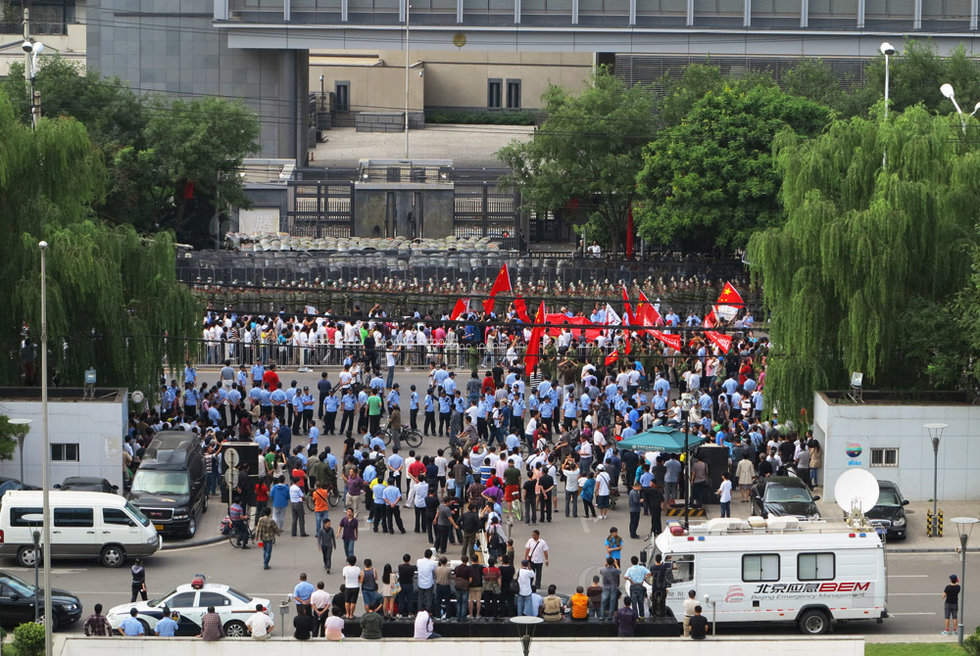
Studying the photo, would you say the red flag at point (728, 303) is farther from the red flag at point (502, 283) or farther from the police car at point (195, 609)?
the police car at point (195, 609)

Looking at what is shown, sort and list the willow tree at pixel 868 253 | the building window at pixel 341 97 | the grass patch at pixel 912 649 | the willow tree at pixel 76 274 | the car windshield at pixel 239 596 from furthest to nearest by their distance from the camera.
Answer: the building window at pixel 341 97, the willow tree at pixel 76 274, the willow tree at pixel 868 253, the car windshield at pixel 239 596, the grass patch at pixel 912 649

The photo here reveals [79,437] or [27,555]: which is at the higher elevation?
[79,437]

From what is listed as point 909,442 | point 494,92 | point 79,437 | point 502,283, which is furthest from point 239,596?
point 494,92

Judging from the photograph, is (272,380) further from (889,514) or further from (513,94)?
(513,94)

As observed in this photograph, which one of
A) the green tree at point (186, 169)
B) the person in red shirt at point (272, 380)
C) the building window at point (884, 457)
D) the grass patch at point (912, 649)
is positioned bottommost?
the grass patch at point (912, 649)

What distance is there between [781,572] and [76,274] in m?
19.2

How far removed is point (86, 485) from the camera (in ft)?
124

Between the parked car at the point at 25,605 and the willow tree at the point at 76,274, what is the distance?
1110 centimetres

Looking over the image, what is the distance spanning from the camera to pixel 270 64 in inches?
3784

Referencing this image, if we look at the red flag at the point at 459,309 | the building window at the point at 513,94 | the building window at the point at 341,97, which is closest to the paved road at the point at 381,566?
the red flag at the point at 459,309

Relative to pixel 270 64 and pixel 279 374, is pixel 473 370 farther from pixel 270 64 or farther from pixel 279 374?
pixel 270 64

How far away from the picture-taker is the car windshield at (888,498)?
37.5 m

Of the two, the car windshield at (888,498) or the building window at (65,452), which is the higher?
the building window at (65,452)

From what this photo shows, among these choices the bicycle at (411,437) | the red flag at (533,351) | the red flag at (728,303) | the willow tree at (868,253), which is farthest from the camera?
the red flag at (728,303)
